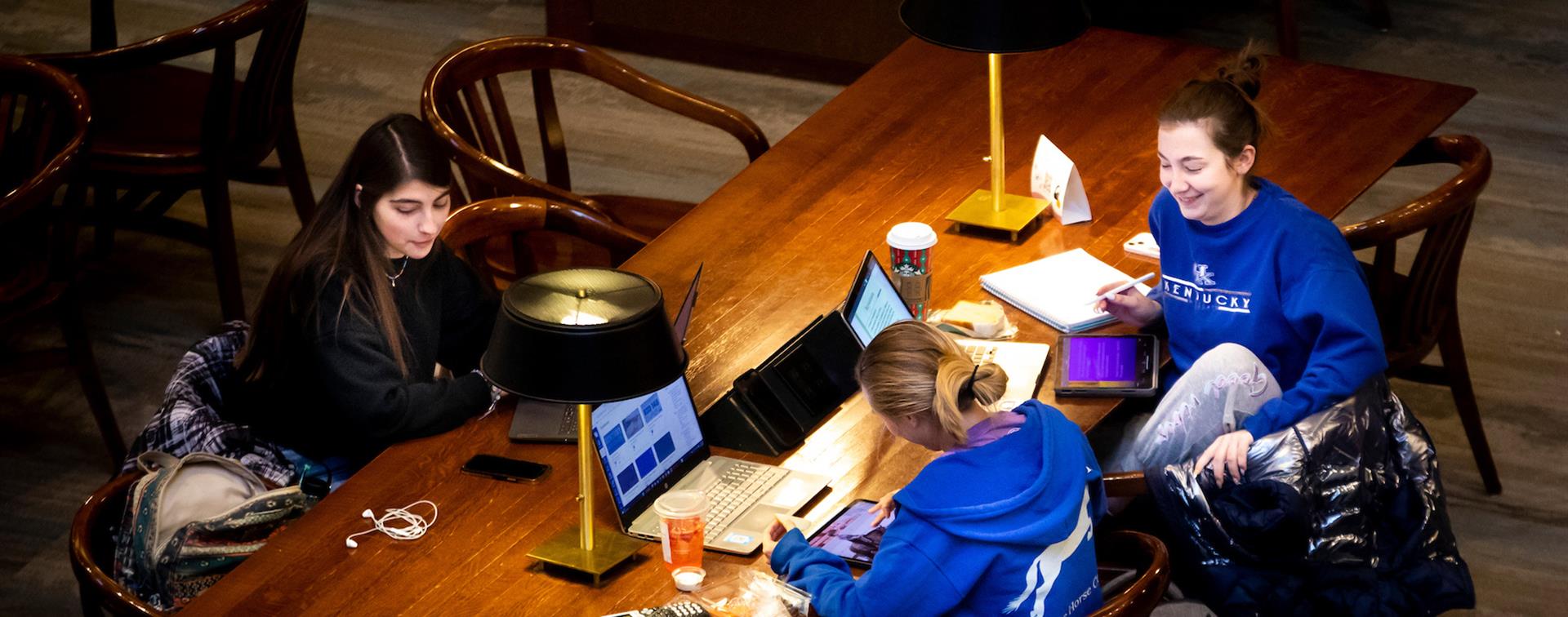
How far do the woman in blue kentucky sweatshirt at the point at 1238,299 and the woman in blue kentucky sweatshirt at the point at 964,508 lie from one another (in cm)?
56

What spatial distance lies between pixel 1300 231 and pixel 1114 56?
156 centimetres

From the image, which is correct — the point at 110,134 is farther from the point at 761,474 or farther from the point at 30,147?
the point at 761,474

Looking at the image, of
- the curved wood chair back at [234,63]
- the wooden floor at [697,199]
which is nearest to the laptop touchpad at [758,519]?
the wooden floor at [697,199]

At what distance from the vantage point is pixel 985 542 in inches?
104

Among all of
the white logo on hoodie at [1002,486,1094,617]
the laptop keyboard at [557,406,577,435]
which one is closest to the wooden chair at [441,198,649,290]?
the laptop keyboard at [557,406,577,435]

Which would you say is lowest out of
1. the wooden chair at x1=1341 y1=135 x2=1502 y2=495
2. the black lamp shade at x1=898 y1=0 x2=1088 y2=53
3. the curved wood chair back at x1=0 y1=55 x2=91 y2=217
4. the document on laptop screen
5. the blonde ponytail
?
the wooden chair at x1=1341 y1=135 x2=1502 y2=495

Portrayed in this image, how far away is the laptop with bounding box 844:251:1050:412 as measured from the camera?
11.2 feet

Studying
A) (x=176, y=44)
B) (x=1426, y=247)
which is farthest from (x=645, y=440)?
(x=176, y=44)

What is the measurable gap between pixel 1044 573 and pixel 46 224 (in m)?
2.99

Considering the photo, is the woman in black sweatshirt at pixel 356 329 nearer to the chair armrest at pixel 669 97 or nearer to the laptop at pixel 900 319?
the laptop at pixel 900 319

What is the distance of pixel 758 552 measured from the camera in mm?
2930

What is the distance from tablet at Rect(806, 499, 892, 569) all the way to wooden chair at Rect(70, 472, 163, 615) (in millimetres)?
1065

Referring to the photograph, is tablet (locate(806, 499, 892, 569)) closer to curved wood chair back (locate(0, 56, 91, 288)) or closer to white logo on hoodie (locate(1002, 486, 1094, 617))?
white logo on hoodie (locate(1002, 486, 1094, 617))

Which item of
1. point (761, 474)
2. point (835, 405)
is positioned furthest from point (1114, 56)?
point (761, 474)
